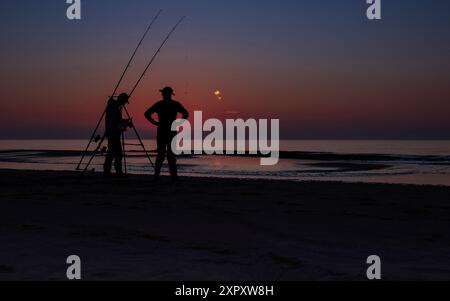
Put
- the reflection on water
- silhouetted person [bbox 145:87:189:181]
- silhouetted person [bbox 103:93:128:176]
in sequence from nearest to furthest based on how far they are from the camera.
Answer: silhouetted person [bbox 145:87:189:181]
silhouetted person [bbox 103:93:128:176]
the reflection on water

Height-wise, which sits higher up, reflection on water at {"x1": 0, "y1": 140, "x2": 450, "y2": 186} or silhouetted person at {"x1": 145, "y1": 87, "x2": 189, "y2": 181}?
reflection on water at {"x1": 0, "y1": 140, "x2": 450, "y2": 186}

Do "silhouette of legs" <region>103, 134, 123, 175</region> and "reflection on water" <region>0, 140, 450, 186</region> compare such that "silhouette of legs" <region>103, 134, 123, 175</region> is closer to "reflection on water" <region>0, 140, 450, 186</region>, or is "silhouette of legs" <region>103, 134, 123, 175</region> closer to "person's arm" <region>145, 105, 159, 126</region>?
"person's arm" <region>145, 105, 159, 126</region>

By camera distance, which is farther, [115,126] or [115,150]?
[115,150]

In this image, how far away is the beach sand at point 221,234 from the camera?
4066 millimetres

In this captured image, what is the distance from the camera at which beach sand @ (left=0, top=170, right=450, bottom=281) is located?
407cm

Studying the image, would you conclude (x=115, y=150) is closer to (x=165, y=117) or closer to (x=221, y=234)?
(x=165, y=117)

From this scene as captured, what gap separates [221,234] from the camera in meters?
5.60

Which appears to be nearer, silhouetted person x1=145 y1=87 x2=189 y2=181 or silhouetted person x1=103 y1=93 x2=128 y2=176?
silhouetted person x1=145 y1=87 x2=189 y2=181

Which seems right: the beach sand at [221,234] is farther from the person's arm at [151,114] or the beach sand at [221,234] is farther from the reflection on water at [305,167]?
the reflection on water at [305,167]

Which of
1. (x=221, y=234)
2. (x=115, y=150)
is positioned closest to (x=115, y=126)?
(x=115, y=150)

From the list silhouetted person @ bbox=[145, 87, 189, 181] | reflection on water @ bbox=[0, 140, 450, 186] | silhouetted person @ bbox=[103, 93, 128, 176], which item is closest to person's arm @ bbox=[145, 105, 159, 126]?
silhouetted person @ bbox=[145, 87, 189, 181]

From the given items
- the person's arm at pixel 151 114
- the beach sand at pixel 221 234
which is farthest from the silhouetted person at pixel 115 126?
the beach sand at pixel 221 234

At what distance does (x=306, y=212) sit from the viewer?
720 cm
